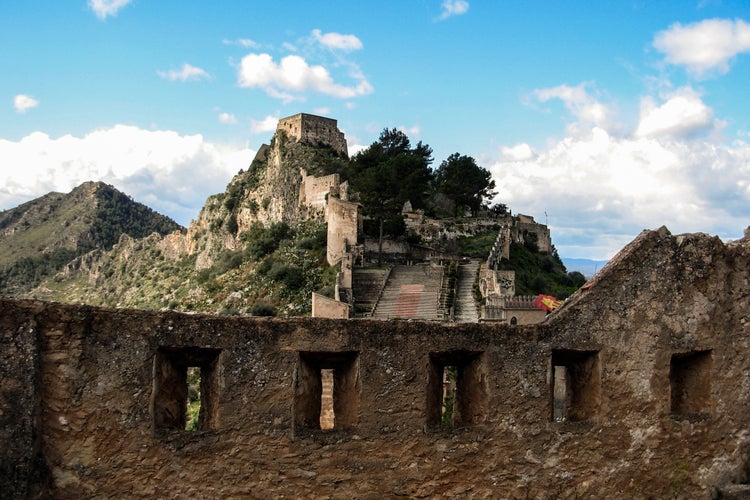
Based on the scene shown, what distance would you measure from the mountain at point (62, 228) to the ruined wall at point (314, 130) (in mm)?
50981

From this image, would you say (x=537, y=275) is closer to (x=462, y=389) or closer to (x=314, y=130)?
(x=314, y=130)

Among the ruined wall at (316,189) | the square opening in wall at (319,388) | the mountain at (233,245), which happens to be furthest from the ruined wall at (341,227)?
the square opening in wall at (319,388)

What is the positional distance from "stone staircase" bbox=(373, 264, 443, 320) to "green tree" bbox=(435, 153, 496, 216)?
727 inches

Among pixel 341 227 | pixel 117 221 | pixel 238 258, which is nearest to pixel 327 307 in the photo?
pixel 341 227

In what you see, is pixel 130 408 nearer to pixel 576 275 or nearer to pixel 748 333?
pixel 748 333

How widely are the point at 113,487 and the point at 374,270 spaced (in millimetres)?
35633

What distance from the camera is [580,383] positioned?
8117mm

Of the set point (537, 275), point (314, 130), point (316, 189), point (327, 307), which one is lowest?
point (327, 307)

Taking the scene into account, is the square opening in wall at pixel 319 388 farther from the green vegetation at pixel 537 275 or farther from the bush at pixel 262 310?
the bush at pixel 262 310

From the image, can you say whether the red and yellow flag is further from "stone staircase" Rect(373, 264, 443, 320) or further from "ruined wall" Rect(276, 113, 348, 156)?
"ruined wall" Rect(276, 113, 348, 156)

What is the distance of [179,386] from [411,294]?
30.3m

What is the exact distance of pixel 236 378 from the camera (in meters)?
6.88

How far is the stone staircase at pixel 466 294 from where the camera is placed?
32.7 metres

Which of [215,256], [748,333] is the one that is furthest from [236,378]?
[215,256]
